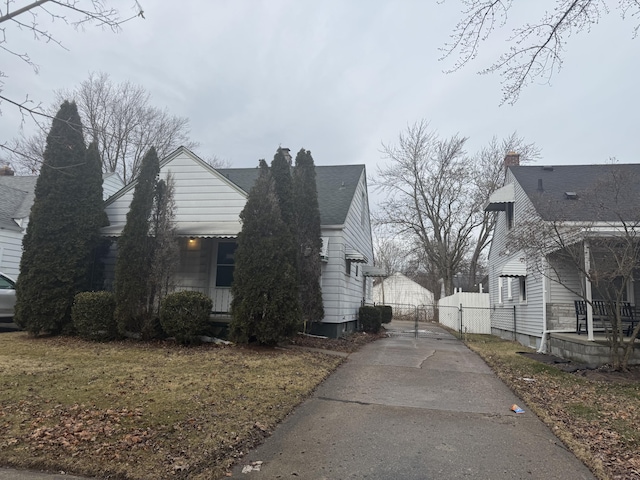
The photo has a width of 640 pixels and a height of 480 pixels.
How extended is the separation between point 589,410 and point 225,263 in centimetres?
903

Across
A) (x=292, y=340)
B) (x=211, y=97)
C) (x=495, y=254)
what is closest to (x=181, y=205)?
(x=211, y=97)

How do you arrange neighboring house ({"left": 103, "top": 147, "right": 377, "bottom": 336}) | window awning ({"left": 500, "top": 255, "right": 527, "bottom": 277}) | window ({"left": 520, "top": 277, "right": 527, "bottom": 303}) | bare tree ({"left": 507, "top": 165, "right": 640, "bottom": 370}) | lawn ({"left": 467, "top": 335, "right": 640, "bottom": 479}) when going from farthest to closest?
window ({"left": 520, "top": 277, "right": 527, "bottom": 303}) < window awning ({"left": 500, "top": 255, "right": 527, "bottom": 277}) < neighboring house ({"left": 103, "top": 147, "right": 377, "bottom": 336}) < bare tree ({"left": 507, "top": 165, "right": 640, "bottom": 370}) < lawn ({"left": 467, "top": 335, "right": 640, "bottom": 479})

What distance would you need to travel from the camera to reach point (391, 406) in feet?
18.2

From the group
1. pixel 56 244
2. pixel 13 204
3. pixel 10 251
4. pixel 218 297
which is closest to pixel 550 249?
pixel 218 297

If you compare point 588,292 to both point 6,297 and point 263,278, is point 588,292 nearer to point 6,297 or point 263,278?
point 263,278

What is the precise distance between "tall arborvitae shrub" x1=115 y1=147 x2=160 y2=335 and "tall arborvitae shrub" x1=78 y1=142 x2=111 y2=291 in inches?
59.4

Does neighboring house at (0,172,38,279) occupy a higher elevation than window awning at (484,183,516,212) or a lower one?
lower

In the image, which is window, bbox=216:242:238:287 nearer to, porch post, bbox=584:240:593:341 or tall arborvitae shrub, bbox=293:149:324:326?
tall arborvitae shrub, bbox=293:149:324:326

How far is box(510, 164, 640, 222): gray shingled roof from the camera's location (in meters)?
8.81

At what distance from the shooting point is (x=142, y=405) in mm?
4773

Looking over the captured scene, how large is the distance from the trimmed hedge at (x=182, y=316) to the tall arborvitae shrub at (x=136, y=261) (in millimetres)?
605

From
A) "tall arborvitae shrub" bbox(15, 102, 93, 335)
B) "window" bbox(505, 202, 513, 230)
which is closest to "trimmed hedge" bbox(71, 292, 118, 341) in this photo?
"tall arborvitae shrub" bbox(15, 102, 93, 335)

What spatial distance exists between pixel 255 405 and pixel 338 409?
1.04 m

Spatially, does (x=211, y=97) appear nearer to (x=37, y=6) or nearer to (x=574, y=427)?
(x=37, y=6)
